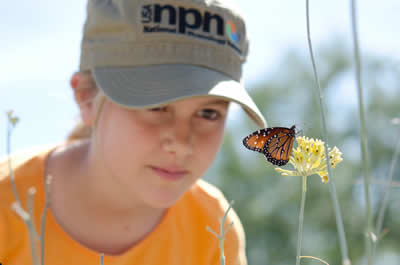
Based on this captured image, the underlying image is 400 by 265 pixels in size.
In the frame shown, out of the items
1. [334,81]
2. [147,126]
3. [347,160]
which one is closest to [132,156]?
[147,126]

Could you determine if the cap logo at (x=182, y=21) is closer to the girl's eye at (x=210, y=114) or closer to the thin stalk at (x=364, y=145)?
the girl's eye at (x=210, y=114)

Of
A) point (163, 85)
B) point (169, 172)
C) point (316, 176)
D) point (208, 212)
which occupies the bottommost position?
point (316, 176)

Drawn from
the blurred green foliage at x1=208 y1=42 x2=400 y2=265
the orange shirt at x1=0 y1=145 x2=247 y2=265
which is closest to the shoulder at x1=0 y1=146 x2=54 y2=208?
the orange shirt at x1=0 y1=145 x2=247 y2=265

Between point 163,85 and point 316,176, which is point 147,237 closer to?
point 163,85

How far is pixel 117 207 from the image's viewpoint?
→ 886mm

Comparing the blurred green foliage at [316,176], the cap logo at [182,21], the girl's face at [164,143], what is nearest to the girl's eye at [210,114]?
the girl's face at [164,143]

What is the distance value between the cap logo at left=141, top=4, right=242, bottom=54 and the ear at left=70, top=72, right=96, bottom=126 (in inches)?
10.3

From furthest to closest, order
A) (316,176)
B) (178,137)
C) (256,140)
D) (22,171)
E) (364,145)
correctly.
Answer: (316,176) → (22,171) → (178,137) → (256,140) → (364,145)

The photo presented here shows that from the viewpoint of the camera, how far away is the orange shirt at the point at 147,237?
0.73m

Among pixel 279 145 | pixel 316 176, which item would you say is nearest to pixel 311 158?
pixel 279 145

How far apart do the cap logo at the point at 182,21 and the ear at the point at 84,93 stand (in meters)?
0.26

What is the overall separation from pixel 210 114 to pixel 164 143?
0.30 ft

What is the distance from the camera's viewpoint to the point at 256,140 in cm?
25

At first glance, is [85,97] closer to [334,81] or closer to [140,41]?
[140,41]
